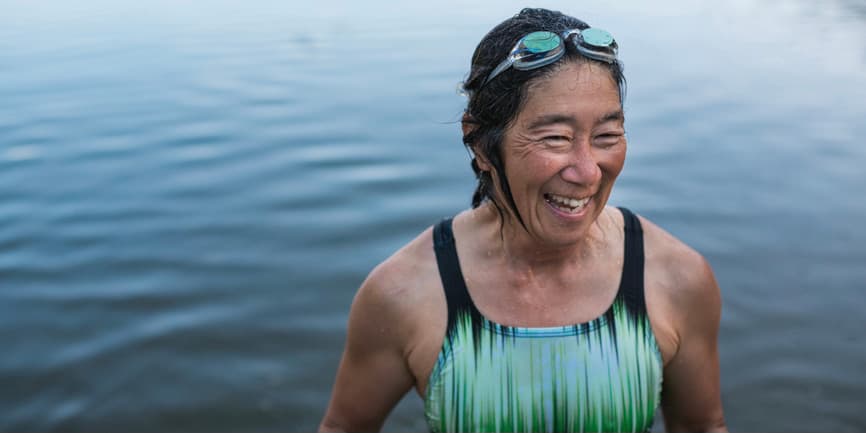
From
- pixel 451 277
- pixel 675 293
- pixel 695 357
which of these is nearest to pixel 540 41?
pixel 451 277

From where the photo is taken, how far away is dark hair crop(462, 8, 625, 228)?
242 centimetres

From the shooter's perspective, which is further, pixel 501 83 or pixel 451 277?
pixel 451 277

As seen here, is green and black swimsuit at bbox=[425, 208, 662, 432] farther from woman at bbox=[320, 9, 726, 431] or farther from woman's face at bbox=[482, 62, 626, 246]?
woman's face at bbox=[482, 62, 626, 246]

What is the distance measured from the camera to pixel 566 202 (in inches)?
97.9

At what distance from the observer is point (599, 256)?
274 centimetres

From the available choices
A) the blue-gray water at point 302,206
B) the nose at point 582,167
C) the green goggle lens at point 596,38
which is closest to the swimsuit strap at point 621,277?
the nose at point 582,167

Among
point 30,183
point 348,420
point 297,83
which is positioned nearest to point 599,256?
point 348,420

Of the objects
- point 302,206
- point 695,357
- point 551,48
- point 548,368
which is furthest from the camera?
point 302,206

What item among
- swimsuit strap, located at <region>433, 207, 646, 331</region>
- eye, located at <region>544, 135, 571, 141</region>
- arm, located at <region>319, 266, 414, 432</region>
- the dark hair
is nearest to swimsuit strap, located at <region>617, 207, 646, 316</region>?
swimsuit strap, located at <region>433, 207, 646, 331</region>

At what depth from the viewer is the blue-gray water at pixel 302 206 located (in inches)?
175

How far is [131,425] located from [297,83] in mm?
6628

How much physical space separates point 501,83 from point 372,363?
3.19 feet

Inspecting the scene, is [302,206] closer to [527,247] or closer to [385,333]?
[385,333]

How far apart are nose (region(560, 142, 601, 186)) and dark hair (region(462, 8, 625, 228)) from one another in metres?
0.20
